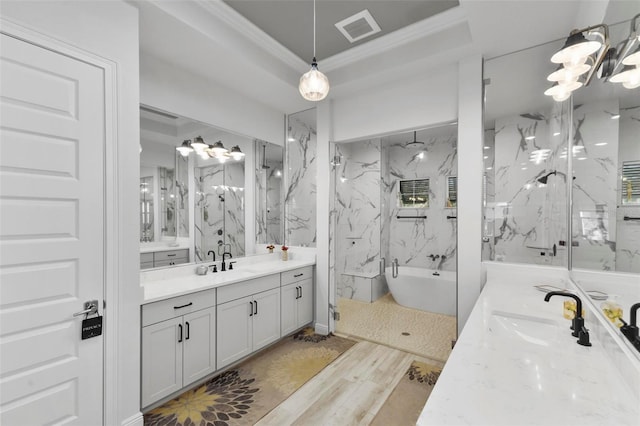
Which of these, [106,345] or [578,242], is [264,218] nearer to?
[106,345]

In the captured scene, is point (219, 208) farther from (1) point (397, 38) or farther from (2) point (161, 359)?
(1) point (397, 38)

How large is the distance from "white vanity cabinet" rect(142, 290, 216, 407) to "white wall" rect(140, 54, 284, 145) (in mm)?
1755

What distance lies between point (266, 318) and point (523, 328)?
2199mm

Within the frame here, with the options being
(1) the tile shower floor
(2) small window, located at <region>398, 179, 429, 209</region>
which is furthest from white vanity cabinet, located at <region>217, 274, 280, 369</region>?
(2) small window, located at <region>398, 179, 429, 209</region>

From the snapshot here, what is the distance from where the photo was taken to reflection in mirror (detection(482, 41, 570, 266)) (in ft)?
8.16

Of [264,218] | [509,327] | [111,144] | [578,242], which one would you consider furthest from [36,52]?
[578,242]

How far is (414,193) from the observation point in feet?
17.1

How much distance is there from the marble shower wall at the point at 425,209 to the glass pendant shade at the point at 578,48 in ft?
11.0

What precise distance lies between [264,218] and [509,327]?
2.77 meters

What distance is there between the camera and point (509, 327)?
5.24 feet

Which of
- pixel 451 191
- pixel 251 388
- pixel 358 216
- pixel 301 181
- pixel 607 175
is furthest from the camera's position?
pixel 358 216

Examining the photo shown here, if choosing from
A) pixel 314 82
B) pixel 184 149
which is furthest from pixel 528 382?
pixel 184 149

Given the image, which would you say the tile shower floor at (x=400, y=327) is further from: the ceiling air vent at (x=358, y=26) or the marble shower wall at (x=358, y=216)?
the ceiling air vent at (x=358, y=26)

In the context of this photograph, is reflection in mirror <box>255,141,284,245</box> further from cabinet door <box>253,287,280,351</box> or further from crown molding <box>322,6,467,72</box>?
crown molding <box>322,6,467,72</box>
